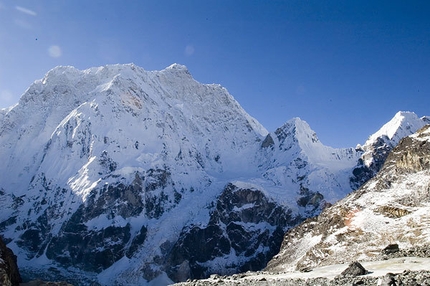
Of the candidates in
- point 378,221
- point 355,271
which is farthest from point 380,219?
point 355,271

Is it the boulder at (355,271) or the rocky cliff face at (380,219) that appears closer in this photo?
the boulder at (355,271)

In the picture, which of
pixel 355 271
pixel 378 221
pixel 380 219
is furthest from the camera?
pixel 380 219

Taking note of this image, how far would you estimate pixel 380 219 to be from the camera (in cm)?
8619

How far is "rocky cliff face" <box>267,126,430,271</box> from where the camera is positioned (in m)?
76.2

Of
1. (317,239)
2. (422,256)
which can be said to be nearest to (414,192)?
(317,239)

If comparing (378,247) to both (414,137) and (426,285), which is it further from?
(426,285)

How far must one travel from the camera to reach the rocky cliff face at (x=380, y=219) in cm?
7619

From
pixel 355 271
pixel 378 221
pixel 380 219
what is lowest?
pixel 355 271

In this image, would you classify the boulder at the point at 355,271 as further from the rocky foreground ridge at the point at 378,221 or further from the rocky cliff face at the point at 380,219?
the rocky cliff face at the point at 380,219

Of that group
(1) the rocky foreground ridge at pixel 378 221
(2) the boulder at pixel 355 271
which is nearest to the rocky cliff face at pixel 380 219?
(1) the rocky foreground ridge at pixel 378 221

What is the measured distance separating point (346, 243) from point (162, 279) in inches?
5193

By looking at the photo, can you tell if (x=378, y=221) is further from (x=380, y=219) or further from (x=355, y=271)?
(x=355, y=271)

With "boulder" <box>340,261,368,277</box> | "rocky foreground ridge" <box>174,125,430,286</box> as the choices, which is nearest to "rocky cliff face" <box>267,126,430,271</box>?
"rocky foreground ridge" <box>174,125,430,286</box>

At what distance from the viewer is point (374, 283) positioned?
24.4 meters
